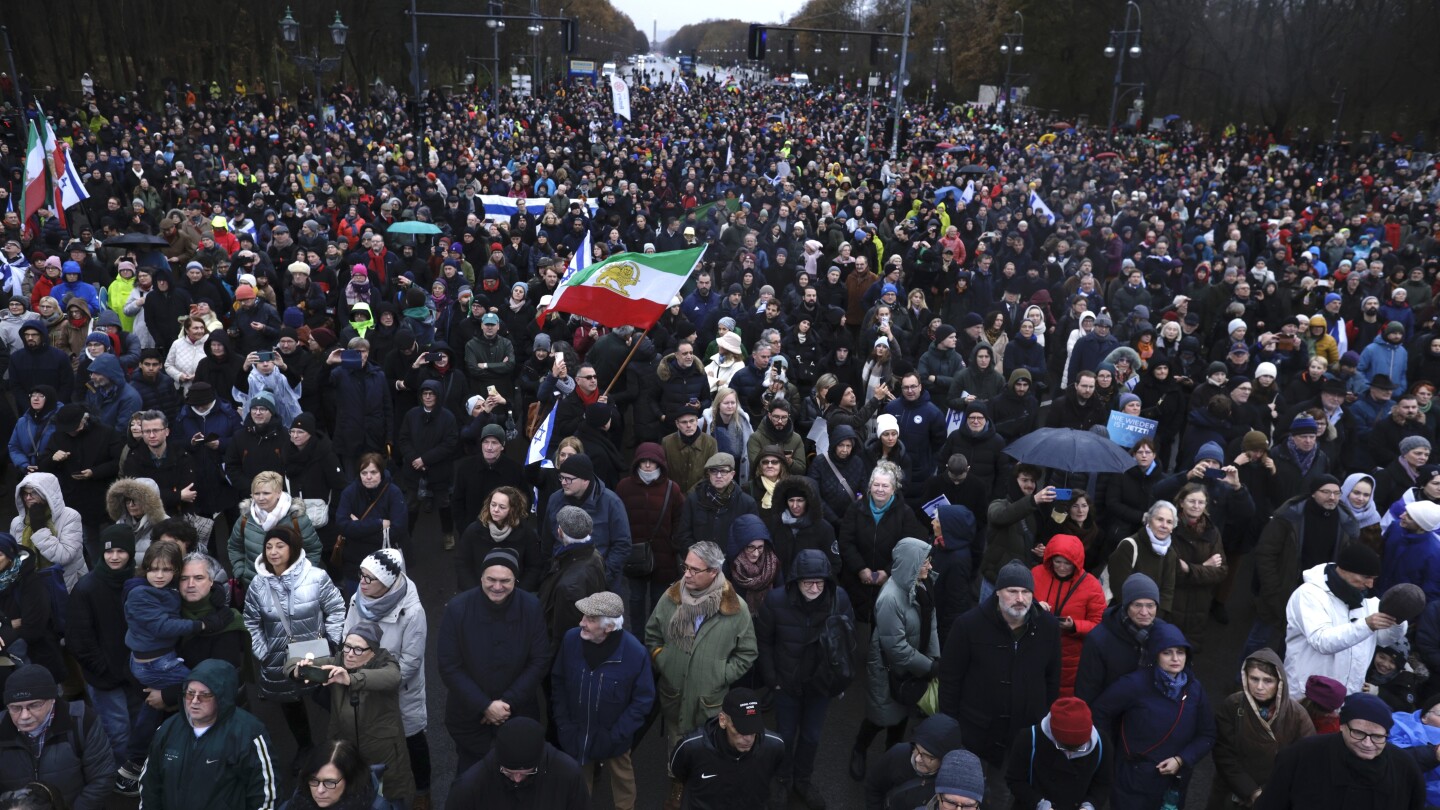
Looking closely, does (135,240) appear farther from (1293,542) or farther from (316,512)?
(1293,542)

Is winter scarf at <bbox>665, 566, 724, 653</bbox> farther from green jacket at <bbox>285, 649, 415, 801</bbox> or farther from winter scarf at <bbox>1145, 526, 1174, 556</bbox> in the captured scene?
winter scarf at <bbox>1145, 526, 1174, 556</bbox>

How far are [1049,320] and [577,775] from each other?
31.4 feet

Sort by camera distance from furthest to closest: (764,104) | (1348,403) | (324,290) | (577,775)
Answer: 1. (764,104)
2. (324,290)
3. (1348,403)
4. (577,775)

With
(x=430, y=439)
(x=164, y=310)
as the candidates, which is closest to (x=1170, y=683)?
(x=430, y=439)

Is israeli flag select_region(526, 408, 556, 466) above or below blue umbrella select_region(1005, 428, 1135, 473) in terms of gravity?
below

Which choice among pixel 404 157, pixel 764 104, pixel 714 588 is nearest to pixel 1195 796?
pixel 714 588

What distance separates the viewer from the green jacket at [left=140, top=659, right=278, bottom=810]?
4254 mm

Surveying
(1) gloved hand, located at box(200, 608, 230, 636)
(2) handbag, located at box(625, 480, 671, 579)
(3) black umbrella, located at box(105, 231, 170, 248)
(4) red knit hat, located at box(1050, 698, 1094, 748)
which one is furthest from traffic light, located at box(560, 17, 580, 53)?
(4) red knit hat, located at box(1050, 698, 1094, 748)

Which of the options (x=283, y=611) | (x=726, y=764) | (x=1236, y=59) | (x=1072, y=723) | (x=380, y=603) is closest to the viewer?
(x=1072, y=723)

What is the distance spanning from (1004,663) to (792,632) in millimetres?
1003

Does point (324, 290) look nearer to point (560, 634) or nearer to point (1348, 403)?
point (560, 634)

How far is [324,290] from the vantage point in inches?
432

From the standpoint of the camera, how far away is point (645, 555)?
6.45m

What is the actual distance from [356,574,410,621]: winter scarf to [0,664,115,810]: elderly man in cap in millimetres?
1181
